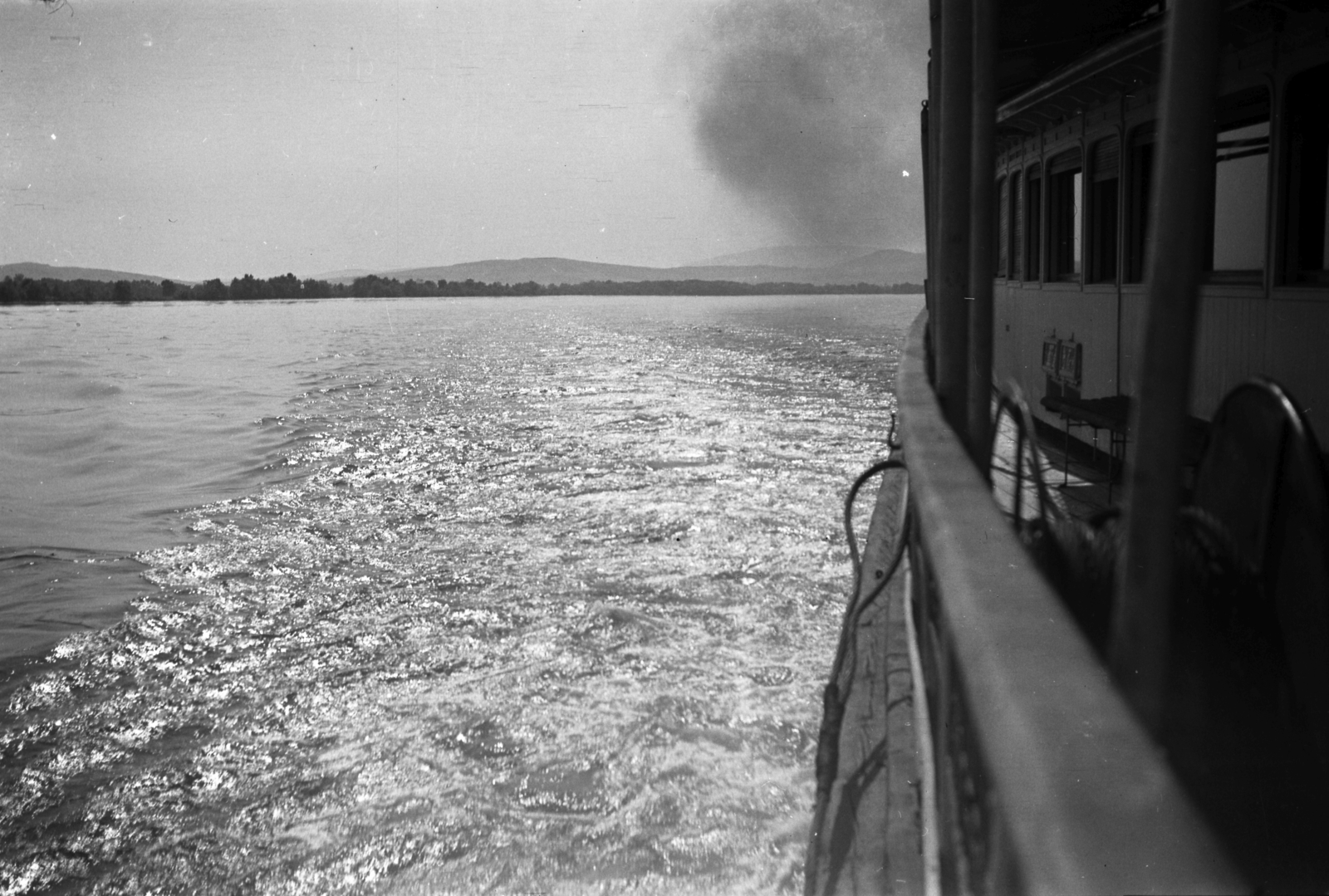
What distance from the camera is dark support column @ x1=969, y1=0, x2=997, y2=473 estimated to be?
274 cm

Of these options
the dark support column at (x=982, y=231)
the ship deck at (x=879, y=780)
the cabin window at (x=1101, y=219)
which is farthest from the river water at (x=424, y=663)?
the cabin window at (x=1101, y=219)

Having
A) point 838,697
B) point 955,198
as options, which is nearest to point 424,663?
point 838,697

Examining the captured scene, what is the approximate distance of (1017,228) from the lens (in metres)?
15.0

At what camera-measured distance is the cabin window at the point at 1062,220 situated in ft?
40.1

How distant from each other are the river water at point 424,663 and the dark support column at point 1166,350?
207 inches

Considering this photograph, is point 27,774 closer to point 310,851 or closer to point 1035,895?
point 310,851

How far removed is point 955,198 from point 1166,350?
2231 mm

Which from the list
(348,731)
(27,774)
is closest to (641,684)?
(348,731)

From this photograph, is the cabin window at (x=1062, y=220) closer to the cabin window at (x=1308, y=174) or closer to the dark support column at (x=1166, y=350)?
the cabin window at (x=1308, y=174)

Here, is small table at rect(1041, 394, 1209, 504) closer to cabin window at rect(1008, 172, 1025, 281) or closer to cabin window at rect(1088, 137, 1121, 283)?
cabin window at rect(1088, 137, 1121, 283)

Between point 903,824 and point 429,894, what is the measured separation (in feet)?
12.8

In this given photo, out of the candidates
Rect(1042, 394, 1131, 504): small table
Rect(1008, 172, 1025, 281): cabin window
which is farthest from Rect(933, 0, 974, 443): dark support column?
Rect(1008, 172, 1025, 281): cabin window

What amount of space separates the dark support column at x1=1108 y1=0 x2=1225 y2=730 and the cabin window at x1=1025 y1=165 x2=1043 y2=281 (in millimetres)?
12736

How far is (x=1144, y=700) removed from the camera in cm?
138
